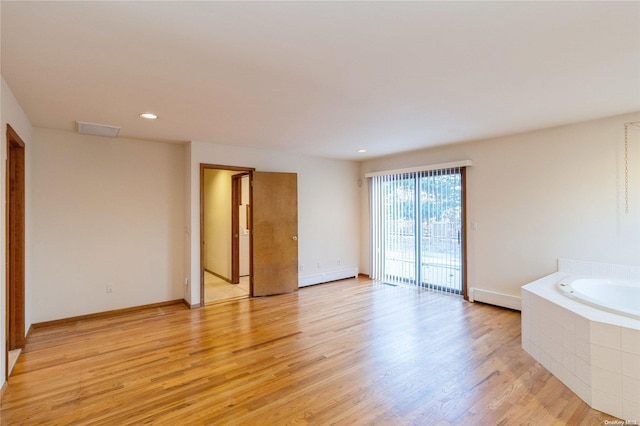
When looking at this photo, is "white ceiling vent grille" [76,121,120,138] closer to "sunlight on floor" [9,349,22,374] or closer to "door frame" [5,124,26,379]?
"door frame" [5,124,26,379]

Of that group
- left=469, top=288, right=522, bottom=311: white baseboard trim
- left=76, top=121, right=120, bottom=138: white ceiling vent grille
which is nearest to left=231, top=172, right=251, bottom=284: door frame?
left=76, top=121, right=120, bottom=138: white ceiling vent grille

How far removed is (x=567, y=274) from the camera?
11.7 ft

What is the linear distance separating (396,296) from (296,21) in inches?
164

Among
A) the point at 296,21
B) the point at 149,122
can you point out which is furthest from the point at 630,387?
the point at 149,122

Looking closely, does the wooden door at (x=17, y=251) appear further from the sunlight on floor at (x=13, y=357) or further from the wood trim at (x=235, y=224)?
the wood trim at (x=235, y=224)

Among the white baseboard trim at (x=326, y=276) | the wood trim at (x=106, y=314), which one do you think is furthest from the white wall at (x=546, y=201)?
the wood trim at (x=106, y=314)

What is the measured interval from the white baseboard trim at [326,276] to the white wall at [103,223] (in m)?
2.02

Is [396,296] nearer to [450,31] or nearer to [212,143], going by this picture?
[212,143]

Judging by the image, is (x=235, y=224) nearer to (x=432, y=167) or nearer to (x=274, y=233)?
(x=274, y=233)

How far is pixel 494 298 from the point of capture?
14.3 feet

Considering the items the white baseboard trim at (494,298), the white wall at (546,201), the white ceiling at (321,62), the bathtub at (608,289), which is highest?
the white ceiling at (321,62)

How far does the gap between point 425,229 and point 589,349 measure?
2995 mm

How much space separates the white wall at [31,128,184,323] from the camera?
12.1 feet

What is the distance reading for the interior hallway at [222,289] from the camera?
4.93 metres
